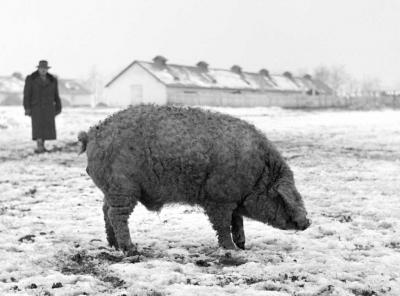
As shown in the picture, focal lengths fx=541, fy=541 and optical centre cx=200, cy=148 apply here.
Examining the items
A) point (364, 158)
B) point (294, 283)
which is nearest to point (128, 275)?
point (294, 283)

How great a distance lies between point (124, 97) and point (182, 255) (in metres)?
57.8

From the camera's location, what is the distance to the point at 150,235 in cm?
620

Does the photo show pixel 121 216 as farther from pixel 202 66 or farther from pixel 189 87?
pixel 202 66

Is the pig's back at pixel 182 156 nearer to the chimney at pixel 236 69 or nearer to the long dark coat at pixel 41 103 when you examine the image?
the long dark coat at pixel 41 103

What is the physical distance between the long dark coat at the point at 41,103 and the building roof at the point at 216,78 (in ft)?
141

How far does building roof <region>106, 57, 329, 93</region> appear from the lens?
5920 centimetres

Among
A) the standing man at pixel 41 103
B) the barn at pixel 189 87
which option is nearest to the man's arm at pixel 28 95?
the standing man at pixel 41 103

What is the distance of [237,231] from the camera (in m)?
5.72

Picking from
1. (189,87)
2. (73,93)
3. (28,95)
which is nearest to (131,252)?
(28,95)

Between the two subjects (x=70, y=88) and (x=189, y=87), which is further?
(x=70, y=88)

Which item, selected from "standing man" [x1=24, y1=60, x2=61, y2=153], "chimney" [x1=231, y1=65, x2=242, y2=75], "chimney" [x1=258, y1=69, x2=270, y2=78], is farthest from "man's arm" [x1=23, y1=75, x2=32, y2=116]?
"chimney" [x1=258, y1=69, x2=270, y2=78]

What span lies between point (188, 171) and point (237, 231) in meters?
0.90

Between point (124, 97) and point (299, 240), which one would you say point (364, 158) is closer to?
point (299, 240)

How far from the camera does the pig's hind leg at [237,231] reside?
5691 millimetres
